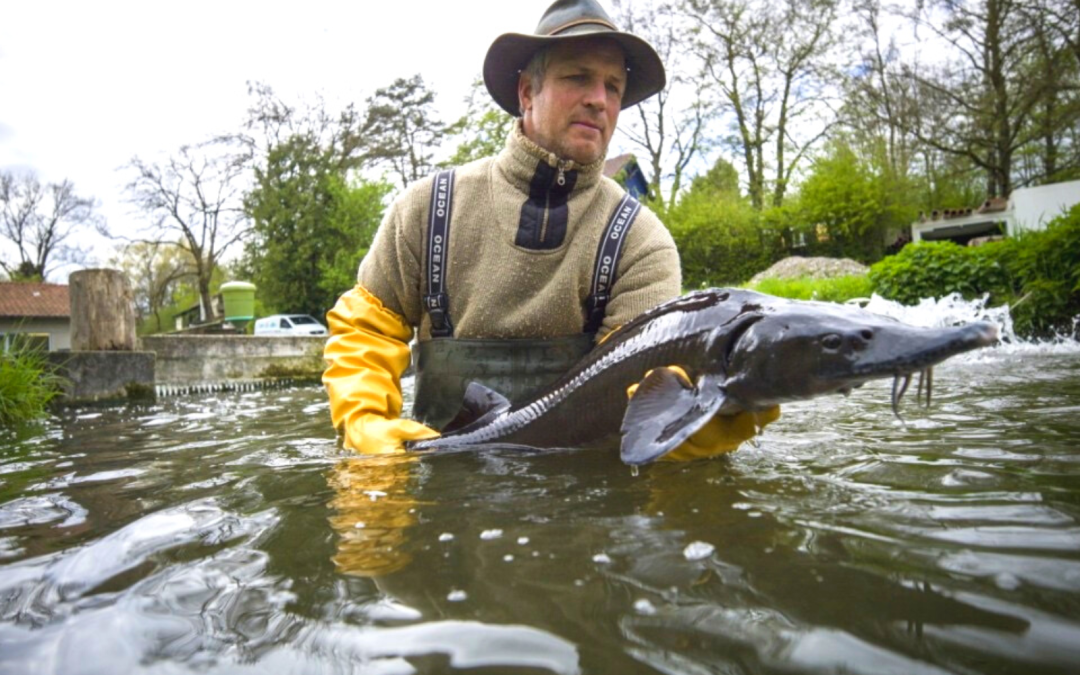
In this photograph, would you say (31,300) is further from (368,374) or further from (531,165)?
(531,165)

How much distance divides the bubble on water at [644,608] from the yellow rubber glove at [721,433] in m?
Answer: 1.22

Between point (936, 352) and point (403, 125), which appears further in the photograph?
point (403, 125)

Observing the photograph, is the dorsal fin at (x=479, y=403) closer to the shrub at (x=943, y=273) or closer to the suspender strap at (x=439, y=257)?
the suspender strap at (x=439, y=257)

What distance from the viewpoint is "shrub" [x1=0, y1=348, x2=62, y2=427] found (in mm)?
5836

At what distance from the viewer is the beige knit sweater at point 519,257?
11.1 feet

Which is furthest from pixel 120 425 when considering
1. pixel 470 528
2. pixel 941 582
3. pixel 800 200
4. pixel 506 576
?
pixel 800 200

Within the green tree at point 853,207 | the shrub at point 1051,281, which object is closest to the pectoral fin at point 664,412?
the shrub at point 1051,281

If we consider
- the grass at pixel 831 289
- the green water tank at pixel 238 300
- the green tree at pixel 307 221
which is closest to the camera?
the grass at pixel 831 289

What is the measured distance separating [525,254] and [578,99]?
2.51ft

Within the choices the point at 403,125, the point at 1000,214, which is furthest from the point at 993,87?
the point at 403,125

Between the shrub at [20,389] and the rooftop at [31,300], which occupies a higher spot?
the rooftop at [31,300]

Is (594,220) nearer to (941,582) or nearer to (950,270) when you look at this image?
(941,582)

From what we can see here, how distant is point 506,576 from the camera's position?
1.55 m

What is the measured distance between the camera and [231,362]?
1066cm
